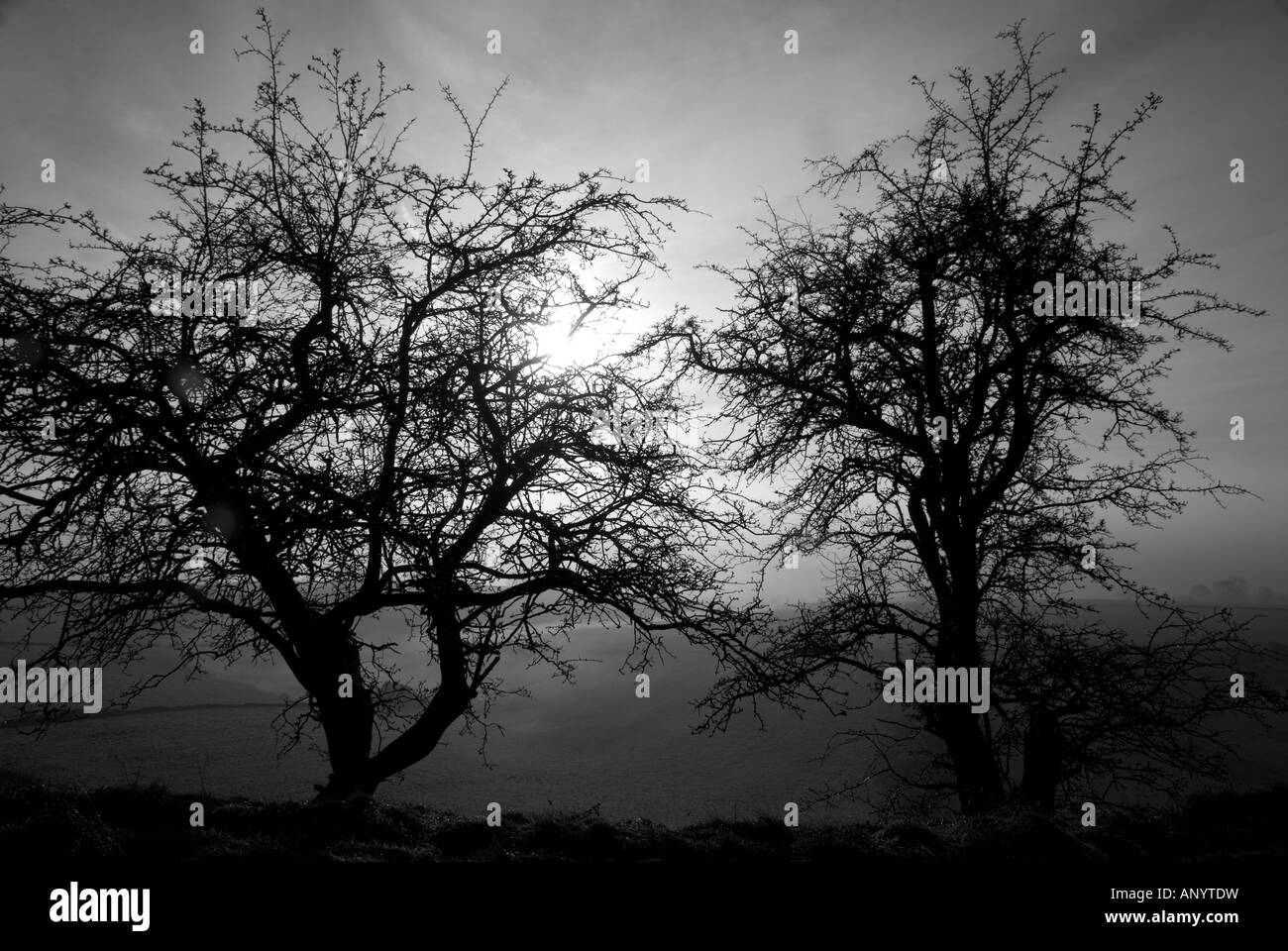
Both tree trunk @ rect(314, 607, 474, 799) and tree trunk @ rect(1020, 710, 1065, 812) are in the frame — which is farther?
tree trunk @ rect(1020, 710, 1065, 812)

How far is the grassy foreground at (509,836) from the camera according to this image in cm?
474

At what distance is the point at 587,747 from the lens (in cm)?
6062

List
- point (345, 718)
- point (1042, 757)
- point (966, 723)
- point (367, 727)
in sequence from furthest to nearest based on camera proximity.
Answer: point (966, 723) < point (1042, 757) < point (367, 727) < point (345, 718)

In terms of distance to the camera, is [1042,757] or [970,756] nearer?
[1042,757]

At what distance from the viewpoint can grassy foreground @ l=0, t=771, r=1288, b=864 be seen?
187 inches

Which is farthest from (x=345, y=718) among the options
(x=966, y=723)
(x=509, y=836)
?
(x=966, y=723)

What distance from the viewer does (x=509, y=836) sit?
560 cm

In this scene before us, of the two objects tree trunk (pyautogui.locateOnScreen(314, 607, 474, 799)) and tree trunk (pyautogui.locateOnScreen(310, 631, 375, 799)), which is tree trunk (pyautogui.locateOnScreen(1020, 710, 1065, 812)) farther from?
tree trunk (pyautogui.locateOnScreen(310, 631, 375, 799))

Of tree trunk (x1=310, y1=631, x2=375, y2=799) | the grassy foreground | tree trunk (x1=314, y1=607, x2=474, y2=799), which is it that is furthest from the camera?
tree trunk (x1=314, y1=607, x2=474, y2=799)

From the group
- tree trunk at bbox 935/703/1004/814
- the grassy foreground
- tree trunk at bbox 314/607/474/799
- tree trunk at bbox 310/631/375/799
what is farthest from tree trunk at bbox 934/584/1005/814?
tree trunk at bbox 310/631/375/799

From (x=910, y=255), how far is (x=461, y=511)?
5953 millimetres

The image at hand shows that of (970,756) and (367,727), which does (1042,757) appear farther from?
(367,727)

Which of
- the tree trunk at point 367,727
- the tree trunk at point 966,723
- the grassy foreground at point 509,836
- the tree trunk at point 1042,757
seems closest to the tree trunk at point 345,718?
the tree trunk at point 367,727
